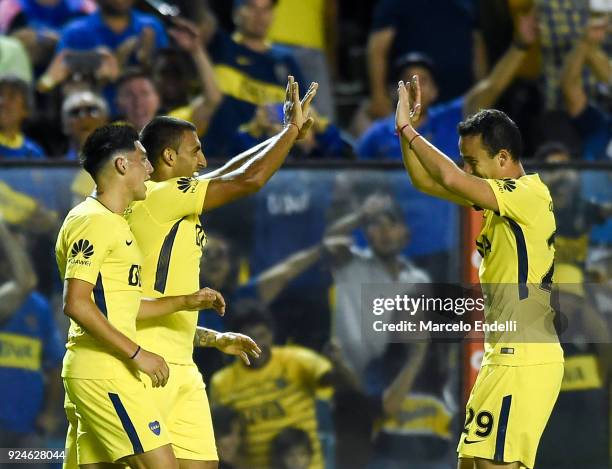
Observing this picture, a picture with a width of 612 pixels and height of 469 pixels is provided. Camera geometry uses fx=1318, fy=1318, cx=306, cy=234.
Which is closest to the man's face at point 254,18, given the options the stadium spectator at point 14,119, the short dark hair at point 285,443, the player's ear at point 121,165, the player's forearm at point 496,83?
the player's forearm at point 496,83

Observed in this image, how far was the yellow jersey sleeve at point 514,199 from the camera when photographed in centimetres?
562

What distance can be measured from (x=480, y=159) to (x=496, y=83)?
353 cm

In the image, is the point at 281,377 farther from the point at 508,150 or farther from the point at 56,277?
the point at 508,150

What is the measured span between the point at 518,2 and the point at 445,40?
60cm

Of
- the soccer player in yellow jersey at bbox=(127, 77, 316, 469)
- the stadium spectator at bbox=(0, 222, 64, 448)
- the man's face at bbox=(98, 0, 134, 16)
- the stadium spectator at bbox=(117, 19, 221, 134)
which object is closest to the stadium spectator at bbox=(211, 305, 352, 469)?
the stadium spectator at bbox=(0, 222, 64, 448)

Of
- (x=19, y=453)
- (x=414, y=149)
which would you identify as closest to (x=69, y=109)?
(x=19, y=453)

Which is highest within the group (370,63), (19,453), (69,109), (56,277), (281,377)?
(370,63)

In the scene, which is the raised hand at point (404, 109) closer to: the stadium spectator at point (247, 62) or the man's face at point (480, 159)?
the man's face at point (480, 159)

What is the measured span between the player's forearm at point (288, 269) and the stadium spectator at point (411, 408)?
699mm

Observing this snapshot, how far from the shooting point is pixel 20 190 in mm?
7773

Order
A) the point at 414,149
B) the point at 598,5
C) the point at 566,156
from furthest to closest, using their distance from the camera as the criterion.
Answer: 1. the point at 598,5
2. the point at 566,156
3. the point at 414,149

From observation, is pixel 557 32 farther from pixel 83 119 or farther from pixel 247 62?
pixel 83 119

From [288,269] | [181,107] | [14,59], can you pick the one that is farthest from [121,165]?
[14,59]

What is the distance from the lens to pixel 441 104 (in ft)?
31.4
